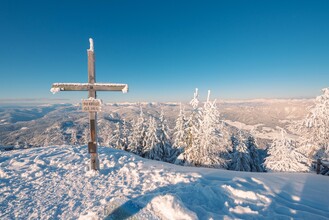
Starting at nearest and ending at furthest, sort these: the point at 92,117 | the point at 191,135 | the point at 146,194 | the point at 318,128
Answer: the point at 146,194
the point at 92,117
the point at 318,128
the point at 191,135

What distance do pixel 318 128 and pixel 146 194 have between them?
677 inches

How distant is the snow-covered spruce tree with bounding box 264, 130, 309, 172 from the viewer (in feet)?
58.0

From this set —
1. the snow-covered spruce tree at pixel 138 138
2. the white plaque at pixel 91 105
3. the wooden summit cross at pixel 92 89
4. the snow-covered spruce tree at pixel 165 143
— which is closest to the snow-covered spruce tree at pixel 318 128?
the wooden summit cross at pixel 92 89

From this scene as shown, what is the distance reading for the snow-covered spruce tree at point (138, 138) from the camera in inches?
1099

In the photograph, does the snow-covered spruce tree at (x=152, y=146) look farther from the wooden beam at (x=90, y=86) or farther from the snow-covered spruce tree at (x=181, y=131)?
the wooden beam at (x=90, y=86)

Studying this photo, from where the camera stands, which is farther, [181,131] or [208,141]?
[181,131]

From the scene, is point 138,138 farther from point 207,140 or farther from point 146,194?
point 146,194

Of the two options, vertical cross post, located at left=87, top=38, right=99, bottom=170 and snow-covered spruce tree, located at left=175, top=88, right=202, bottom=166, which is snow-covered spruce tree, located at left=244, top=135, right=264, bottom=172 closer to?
snow-covered spruce tree, located at left=175, top=88, right=202, bottom=166

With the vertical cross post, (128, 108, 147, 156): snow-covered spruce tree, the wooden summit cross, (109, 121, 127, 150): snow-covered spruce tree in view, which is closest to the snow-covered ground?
the vertical cross post

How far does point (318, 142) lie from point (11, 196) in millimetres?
20915

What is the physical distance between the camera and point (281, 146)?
65.1 ft

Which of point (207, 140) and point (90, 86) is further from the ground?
point (90, 86)

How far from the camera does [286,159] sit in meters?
18.7

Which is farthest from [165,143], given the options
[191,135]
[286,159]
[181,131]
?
[286,159]
